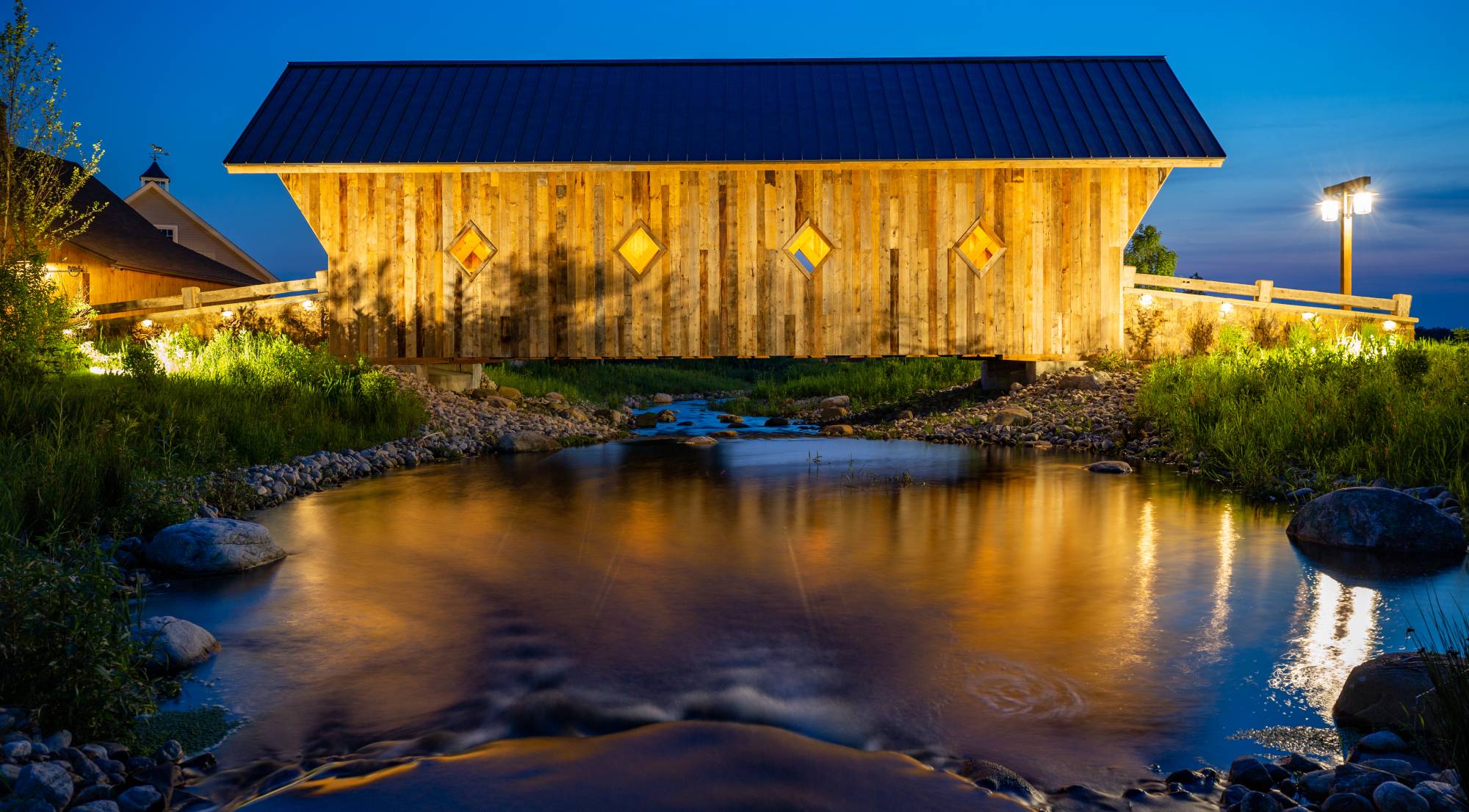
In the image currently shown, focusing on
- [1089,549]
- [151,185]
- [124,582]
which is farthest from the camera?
[151,185]

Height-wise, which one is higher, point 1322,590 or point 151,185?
point 151,185

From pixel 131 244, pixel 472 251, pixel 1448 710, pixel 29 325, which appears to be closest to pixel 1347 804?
pixel 1448 710

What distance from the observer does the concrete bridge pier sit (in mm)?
16703

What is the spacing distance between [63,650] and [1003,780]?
11.2 feet

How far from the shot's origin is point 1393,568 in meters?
6.48

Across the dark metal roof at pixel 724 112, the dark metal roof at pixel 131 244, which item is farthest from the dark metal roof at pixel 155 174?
the dark metal roof at pixel 724 112

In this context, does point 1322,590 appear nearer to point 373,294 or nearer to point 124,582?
point 124,582

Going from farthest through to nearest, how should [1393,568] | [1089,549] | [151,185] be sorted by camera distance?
[151,185] → [1089,549] → [1393,568]

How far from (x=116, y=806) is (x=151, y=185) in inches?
1361

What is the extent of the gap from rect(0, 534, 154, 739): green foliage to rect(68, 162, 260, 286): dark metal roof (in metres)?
23.7

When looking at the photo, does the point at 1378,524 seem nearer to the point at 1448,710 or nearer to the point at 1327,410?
the point at 1327,410

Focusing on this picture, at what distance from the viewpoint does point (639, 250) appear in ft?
52.7

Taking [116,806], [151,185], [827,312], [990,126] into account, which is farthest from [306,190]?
[151,185]

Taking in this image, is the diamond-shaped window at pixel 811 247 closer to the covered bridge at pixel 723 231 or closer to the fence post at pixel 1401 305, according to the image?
the covered bridge at pixel 723 231
